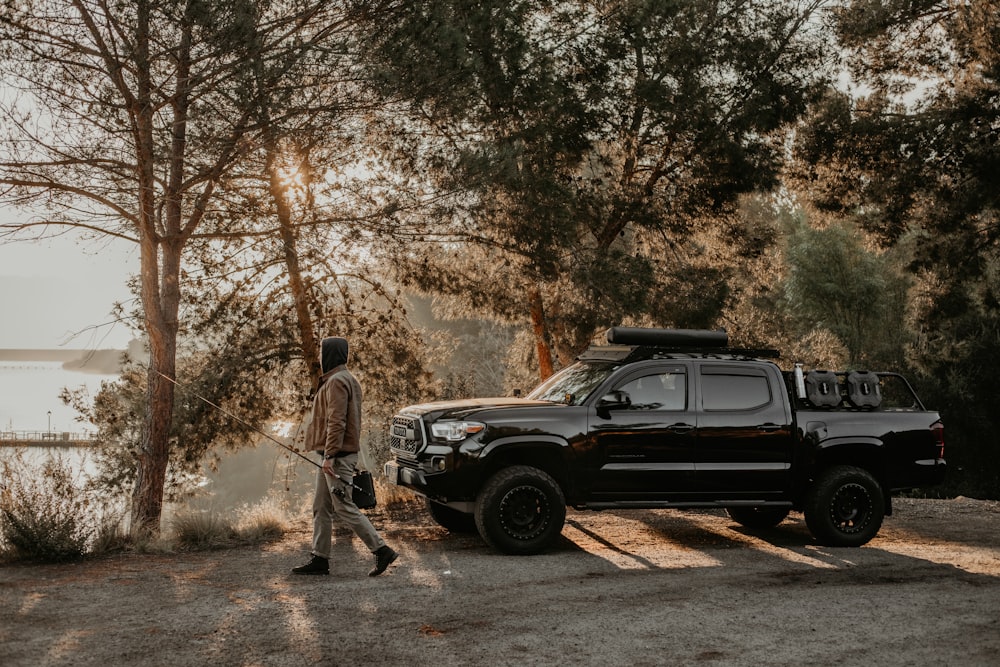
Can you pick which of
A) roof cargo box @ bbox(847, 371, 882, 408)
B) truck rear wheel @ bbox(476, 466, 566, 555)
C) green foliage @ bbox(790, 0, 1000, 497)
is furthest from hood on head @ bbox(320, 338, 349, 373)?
green foliage @ bbox(790, 0, 1000, 497)

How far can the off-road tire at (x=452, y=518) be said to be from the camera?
36.1 ft

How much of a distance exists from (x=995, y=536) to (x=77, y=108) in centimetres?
1227

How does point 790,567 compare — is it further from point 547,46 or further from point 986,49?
point 986,49

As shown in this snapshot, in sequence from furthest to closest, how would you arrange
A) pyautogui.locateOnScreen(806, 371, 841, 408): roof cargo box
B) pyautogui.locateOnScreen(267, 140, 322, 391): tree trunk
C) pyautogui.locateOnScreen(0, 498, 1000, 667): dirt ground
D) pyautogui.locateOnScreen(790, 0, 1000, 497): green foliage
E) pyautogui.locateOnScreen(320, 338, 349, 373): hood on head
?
1. pyautogui.locateOnScreen(790, 0, 1000, 497): green foliage
2. pyautogui.locateOnScreen(267, 140, 322, 391): tree trunk
3. pyautogui.locateOnScreen(806, 371, 841, 408): roof cargo box
4. pyautogui.locateOnScreen(320, 338, 349, 373): hood on head
5. pyautogui.locateOnScreen(0, 498, 1000, 667): dirt ground

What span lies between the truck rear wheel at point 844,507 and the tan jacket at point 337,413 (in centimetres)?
522

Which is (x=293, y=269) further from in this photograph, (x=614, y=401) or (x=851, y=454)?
(x=851, y=454)

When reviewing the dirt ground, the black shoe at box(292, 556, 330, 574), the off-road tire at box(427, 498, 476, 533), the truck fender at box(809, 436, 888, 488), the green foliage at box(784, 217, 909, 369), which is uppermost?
the green foliage at box(784, 217, 909, 369)

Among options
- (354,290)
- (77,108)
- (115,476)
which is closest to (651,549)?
(354,290)

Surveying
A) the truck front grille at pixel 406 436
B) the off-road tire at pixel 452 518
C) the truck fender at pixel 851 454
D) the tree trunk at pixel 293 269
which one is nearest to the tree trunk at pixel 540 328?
the tree trunk at pixel 293 269

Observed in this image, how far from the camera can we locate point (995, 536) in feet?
39.7

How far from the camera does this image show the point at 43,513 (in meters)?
9.19

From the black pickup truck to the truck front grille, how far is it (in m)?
0.02

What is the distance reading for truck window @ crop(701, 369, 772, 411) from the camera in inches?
407

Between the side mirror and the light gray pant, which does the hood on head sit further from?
the side mirror
